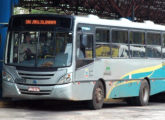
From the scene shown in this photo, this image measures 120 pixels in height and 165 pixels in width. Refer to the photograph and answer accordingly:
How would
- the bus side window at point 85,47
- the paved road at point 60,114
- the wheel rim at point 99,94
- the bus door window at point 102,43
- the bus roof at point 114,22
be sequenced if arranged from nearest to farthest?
the paved road at point 60,114 < the bus side window at point 85,47 < the bus roof at point 114,22 < the wheel rim at point 99,94 < the bus door window at point 102,43

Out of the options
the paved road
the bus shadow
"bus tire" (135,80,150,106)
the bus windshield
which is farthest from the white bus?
"bus tire" (135,80,150,106)

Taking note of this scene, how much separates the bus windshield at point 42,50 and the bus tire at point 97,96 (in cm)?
159

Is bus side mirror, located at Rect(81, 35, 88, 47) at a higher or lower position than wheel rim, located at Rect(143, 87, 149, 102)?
higher

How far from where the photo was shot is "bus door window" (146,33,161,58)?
884 inches

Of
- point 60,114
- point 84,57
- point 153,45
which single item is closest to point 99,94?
point 84,57

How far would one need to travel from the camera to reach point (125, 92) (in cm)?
2066

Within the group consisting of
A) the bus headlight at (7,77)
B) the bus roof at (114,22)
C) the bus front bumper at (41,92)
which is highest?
the bus roof at (114,22)

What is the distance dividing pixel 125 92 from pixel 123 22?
7.43 feet

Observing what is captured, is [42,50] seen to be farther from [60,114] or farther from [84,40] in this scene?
[60,114]

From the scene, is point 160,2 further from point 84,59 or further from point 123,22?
point 84,59

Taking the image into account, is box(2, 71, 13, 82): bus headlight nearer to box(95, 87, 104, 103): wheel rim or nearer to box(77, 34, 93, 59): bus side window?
box(77, 34, 93, 59): bus side window

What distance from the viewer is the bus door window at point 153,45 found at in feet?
73.7

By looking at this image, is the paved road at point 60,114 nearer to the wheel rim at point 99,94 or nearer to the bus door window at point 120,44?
the wheel rim at point 99,94

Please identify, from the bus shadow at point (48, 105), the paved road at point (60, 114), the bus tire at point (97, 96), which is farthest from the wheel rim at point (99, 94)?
the bus shadow at point (48, 105)
